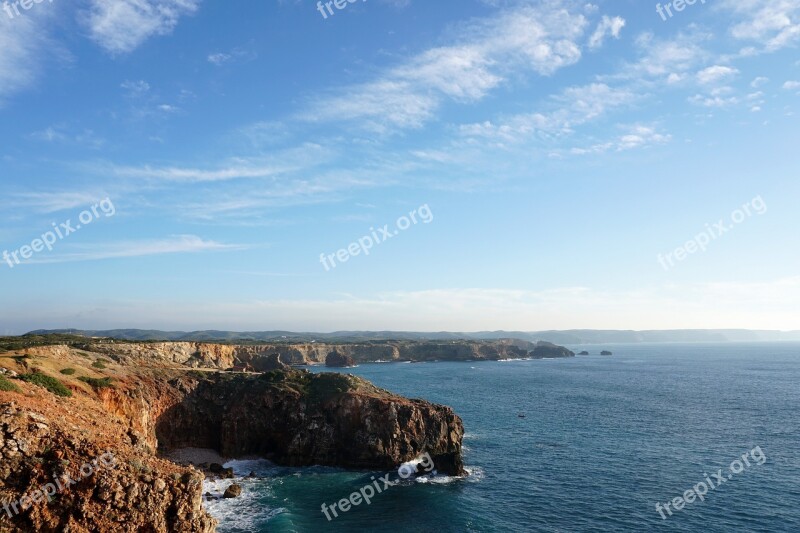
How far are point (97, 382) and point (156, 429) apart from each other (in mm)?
12274

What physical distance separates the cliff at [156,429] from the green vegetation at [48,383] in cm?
21

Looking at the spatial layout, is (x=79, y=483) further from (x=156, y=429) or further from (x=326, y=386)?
(x=326, y=386)

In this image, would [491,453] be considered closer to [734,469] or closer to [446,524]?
[446,524]

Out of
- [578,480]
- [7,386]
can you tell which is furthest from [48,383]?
[578,480]

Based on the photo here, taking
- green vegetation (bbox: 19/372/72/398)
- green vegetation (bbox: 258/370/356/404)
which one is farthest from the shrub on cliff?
green vegetation (bbox: 19/372/72/398)

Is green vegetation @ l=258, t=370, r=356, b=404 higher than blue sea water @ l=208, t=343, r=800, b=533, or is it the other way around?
green vegetation @ l=258, t=370, r=356, b=404

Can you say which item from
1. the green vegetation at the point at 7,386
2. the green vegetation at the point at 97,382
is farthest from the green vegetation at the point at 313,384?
the green vegetation at the point at 7,386

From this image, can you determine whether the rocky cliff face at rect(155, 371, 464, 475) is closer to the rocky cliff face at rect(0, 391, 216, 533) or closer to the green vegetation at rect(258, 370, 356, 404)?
the green vegetation at rect(258, 370, 356, 404)

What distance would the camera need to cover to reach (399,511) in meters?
52.5

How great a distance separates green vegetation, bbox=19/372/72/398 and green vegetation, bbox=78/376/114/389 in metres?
11.1

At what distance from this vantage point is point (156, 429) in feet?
227

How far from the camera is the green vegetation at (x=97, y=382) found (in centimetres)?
6003

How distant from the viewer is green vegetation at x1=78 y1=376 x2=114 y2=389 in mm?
60028

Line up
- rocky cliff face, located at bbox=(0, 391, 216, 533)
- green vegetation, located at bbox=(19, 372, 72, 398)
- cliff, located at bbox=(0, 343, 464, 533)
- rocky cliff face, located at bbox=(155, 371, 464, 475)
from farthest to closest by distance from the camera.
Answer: rocky cliff face, located at bbox=(155, 371, 464, 475), green vegetation, located at bbox=(19, 372, 72, 398), cliff, located at bbox=(0, 343, 464, 533), rocky cliff face, located at bbox=(0, 391, 216, 533)
